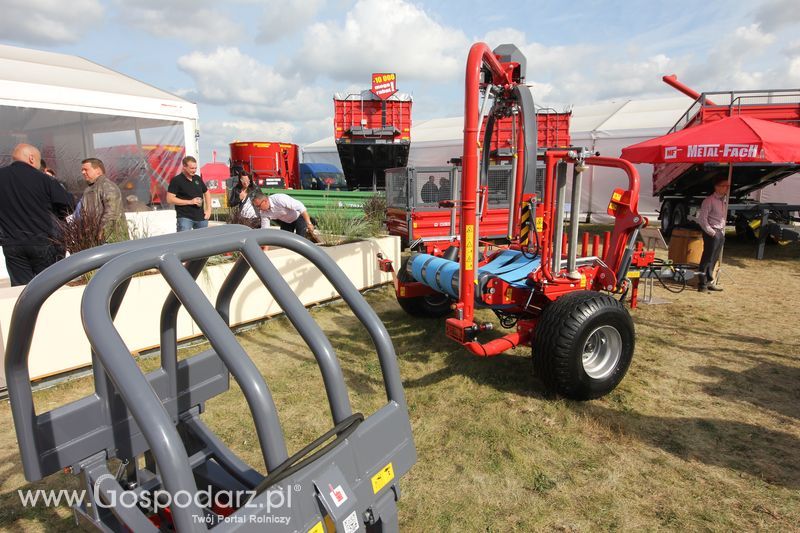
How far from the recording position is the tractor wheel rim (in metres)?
3.62

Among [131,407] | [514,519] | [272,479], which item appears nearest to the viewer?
[131,407]

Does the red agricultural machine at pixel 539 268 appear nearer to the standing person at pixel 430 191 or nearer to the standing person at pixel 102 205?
the standing person at pixel 102 205

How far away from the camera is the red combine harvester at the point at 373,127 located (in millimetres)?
13477

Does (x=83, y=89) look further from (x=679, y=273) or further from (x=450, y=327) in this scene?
(x=679, y=273)

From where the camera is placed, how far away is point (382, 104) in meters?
13.6

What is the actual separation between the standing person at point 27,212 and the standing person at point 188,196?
1725mm

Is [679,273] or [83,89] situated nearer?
[679,273]

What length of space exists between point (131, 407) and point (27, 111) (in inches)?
299

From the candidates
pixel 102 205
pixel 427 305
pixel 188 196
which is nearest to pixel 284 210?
pixel 188 196

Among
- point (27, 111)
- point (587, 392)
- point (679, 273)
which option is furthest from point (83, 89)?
point (679, 273)

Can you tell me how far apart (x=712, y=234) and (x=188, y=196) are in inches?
289

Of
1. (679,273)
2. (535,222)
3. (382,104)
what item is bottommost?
(679,273)

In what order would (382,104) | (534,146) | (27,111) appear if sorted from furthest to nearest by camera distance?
(382,104) → (27,111) → (534,146)

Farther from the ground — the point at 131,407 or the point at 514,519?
the point at 131,407
